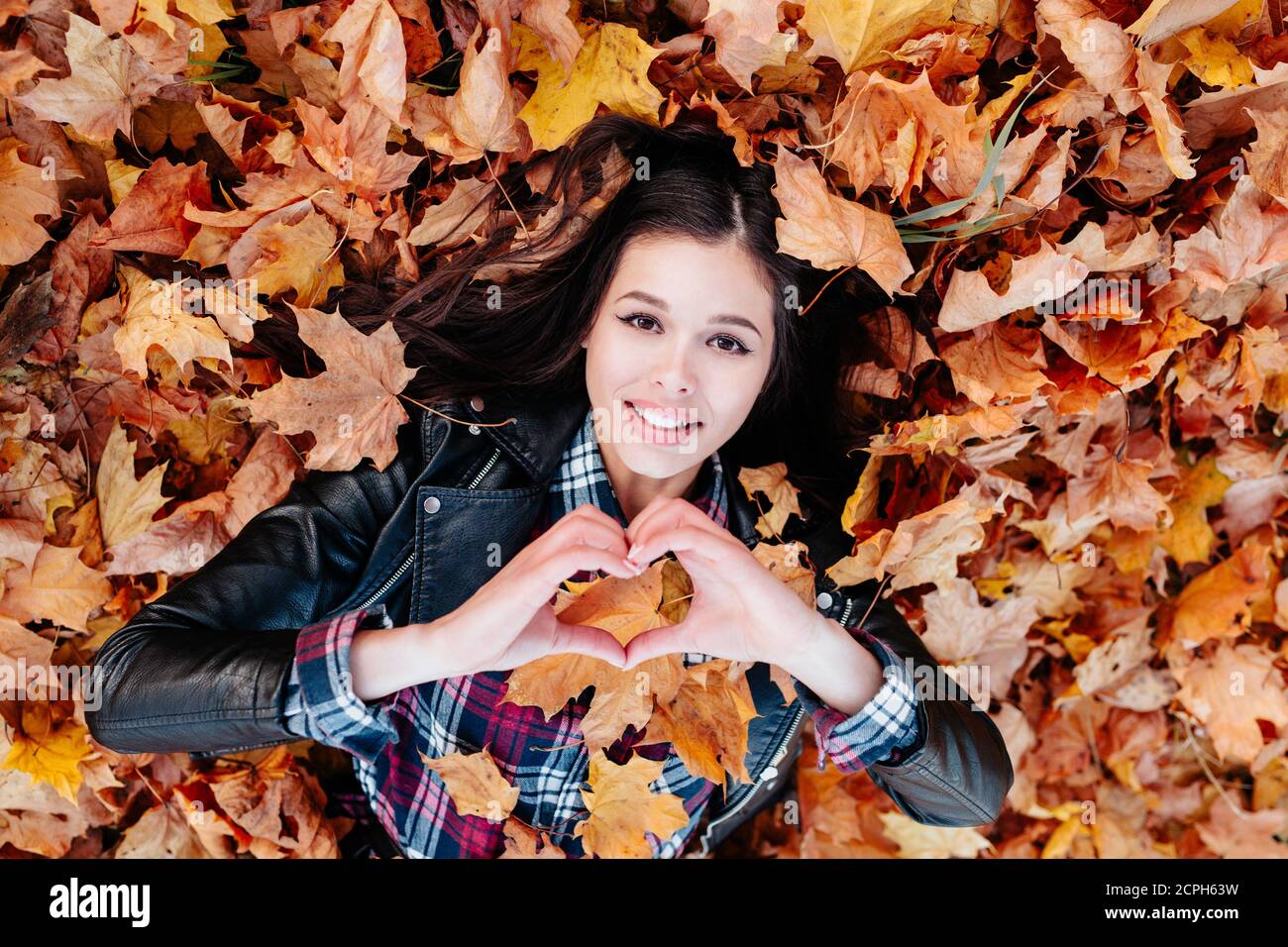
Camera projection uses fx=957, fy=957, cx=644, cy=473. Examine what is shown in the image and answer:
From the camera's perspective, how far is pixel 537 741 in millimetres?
1549

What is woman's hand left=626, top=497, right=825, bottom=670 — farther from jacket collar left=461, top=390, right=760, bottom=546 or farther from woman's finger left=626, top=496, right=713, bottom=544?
jacket collar left=461, top=390, right=760, bottom=546

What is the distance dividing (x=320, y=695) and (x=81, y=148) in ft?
3.01

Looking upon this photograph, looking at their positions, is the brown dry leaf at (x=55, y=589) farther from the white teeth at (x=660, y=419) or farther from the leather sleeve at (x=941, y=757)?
the leather sleeve at (x=941, y=757)

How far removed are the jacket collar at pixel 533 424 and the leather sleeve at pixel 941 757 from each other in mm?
302

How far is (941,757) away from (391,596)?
865mm

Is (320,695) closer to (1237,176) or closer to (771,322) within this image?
(771,322)

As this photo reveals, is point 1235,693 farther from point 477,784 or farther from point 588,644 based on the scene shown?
point 477,784

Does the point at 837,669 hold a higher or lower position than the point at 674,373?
lower

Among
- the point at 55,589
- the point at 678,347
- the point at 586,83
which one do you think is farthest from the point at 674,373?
the point at 55,589

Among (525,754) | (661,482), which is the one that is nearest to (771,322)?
(661,482)

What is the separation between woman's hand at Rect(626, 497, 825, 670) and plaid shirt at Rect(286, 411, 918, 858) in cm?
16

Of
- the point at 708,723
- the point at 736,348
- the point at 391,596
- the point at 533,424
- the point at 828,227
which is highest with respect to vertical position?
the point at 828,227

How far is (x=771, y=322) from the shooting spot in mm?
1441

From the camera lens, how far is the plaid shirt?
1.38 m
